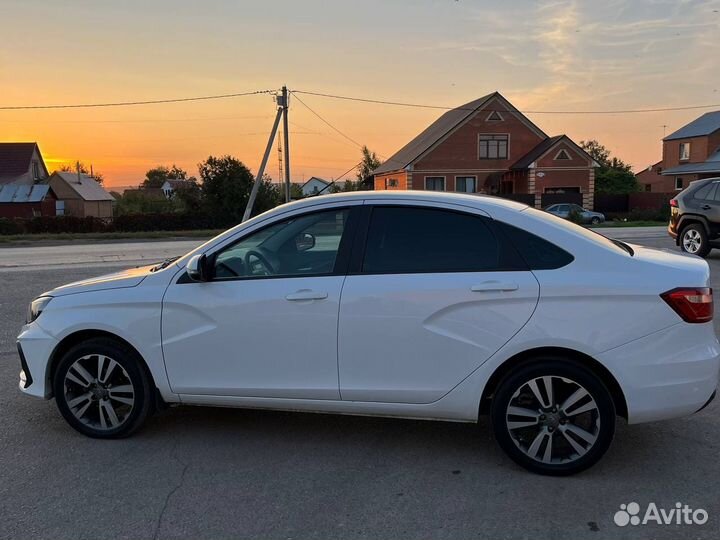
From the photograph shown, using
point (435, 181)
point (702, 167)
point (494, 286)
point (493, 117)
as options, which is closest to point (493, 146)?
point (493, 117)

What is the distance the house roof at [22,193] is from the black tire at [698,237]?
2277 inches

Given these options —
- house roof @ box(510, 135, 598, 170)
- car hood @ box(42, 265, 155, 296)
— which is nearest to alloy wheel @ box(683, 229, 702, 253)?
car hood @ box(42, 265, 155, 296)

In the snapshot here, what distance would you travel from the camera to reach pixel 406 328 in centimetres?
354

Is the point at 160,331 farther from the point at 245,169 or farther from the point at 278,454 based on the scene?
the point at 245,169

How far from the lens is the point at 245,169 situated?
44875 mm

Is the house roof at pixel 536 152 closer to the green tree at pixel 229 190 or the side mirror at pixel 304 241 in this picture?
the green tree at pixel 229 190

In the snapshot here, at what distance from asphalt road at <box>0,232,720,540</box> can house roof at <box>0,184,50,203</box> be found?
59.9m

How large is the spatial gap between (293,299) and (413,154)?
4820cm

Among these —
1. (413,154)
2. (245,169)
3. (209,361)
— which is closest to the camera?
(209,361)

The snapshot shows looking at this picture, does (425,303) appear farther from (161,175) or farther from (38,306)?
(161,175)

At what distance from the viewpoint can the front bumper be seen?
13.4 feet

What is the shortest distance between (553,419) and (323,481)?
1390 millimetres

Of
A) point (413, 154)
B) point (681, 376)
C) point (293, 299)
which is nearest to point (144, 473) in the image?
point (293, 299)

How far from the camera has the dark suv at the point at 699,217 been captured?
497 inches
